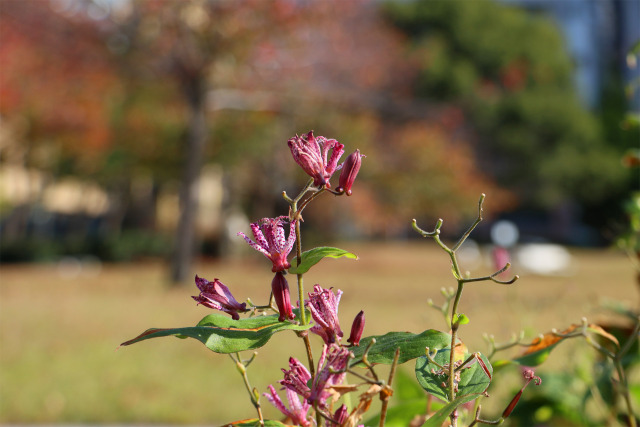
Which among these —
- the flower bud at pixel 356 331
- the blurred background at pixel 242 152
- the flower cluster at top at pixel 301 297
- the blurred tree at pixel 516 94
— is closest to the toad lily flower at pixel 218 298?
the flower cluster at top at pixel 301 297

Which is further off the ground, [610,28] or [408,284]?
[610,28]

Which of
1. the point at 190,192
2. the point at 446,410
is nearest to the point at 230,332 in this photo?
the point at 446,410

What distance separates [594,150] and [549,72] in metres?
3.32

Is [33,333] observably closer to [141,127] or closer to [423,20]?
[141,127]

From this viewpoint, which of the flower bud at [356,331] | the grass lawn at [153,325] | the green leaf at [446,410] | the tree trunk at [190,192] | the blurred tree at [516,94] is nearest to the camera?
the green leaf at [446,410]

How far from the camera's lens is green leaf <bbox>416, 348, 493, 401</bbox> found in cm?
85

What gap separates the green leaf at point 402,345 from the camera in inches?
33.4

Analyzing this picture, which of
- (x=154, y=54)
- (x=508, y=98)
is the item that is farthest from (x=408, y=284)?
(x=508, y=98)

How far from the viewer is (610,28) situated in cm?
3219

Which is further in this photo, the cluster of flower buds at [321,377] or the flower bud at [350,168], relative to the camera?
the flower bud at [350,168]

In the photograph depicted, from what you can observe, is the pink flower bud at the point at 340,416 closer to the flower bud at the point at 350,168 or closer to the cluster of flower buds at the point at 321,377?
the cluster of flower buds at the point at 321,377

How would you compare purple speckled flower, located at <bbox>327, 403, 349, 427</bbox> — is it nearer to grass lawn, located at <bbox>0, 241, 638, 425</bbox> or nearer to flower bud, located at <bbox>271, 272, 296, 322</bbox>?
flower bud, located at <bbox>271, 272, 296, 322</bbox>

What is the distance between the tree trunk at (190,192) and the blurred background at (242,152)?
0.04 meters

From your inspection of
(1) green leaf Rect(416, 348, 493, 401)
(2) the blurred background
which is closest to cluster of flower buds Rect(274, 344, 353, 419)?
(1) green leaf Rect(416, 348, 493, 401)
